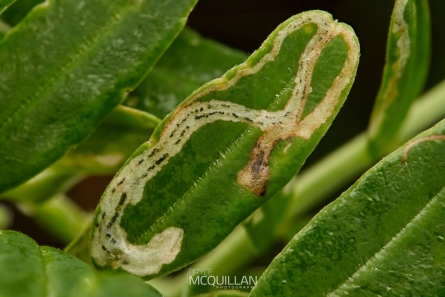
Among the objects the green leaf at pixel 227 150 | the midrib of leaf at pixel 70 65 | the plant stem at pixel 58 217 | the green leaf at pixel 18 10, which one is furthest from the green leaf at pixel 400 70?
the plant stem at pixel 58 217

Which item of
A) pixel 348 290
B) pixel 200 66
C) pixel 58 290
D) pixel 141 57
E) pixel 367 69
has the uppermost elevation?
pixel 367 69

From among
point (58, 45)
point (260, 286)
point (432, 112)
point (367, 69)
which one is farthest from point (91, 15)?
point (367, 69)

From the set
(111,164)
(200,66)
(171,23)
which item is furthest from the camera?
(200,66)

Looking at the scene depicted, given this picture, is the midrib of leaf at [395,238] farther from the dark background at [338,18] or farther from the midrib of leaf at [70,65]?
the dark background at [338,18]

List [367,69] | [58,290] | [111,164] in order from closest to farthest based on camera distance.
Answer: [58,290], [111,164], [367,69]

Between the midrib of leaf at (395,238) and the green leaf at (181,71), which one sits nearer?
the midrib of leaf at (395,238)

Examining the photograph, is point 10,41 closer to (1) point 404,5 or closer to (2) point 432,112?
(1) point 404,5

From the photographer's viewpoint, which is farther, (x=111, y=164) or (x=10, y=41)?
(x=111, y=164)
